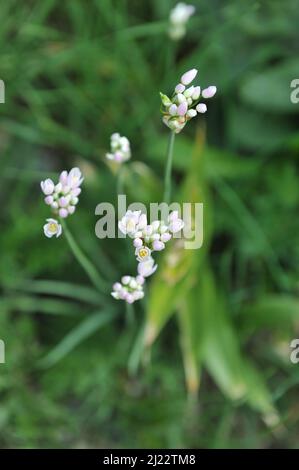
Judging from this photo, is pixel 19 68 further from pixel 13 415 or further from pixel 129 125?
pixel 13 415

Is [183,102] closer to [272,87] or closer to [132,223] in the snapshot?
[132,223]

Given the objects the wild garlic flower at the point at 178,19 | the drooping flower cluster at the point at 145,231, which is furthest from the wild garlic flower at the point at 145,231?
the wild garlic flower at the point at 178,19

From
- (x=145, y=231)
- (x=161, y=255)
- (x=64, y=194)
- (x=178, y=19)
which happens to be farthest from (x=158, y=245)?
(x=178, y=19)

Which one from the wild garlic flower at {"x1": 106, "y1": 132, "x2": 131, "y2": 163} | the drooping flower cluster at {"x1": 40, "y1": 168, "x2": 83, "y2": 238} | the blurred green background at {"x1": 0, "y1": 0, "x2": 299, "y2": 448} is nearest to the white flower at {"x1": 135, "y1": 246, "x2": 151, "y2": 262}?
the drooping flower cluster at {"x1": 40, "y1": 168, "x2": 83, "y2": 238}

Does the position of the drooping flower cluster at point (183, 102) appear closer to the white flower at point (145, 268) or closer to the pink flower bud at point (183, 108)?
the pink flower bud at point (183, 108)

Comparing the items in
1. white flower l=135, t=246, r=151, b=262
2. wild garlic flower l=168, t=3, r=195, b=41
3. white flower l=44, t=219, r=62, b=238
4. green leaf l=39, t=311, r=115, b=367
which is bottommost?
white flower l=135, t=246, r=151, b=262

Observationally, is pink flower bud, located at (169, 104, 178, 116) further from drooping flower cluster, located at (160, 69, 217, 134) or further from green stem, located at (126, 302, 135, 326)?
green stem, located at (126, 302, 135, 326)

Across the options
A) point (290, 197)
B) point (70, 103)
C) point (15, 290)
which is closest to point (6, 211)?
point (15, 290)
